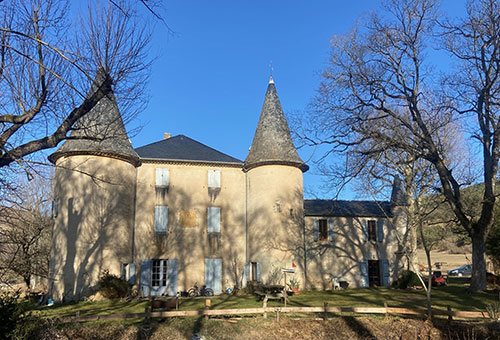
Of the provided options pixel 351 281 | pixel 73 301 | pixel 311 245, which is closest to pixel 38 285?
pixel 73 301

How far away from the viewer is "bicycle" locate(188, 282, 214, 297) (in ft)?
67.4

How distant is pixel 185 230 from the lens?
2150cm

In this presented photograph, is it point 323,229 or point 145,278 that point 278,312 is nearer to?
point 145,278

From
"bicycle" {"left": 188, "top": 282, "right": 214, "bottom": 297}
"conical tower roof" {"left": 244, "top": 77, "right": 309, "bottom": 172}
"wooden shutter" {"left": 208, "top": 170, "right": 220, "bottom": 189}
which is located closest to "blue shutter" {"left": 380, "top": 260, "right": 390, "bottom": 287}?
"conical tower roof" {"left": 244, "top": 77, "right": 309, "bottom": 172}

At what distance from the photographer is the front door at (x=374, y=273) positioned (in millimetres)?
24141

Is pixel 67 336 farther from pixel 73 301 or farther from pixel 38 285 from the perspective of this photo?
pixel 38 285

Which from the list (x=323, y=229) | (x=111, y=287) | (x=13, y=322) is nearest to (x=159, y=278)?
(x=111, y=287)

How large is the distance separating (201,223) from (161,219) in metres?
2.11

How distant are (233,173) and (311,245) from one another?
6.01 meters

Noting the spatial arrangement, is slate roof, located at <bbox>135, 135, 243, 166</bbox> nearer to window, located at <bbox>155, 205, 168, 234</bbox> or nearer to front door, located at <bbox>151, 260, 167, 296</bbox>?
window, located at <bbox>155, 205, 168, 234</bbox>

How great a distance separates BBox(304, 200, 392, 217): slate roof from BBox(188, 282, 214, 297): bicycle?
6.95 meters

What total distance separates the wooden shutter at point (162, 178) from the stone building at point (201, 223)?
0.05 meters

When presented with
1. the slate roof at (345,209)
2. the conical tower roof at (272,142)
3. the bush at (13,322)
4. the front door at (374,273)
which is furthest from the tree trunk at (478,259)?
the bush at (13,322)

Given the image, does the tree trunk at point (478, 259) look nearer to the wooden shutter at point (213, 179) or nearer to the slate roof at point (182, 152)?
the slate roof at point (182, 152)
